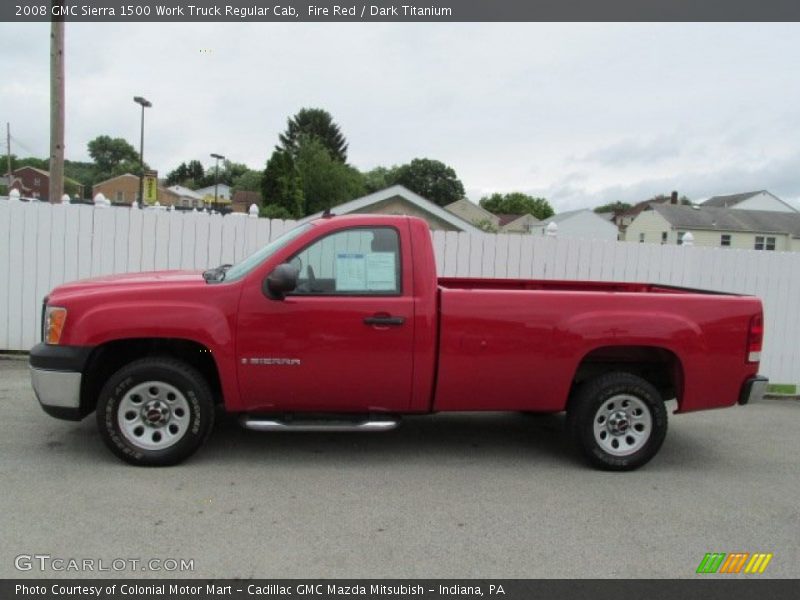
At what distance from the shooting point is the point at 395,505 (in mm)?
4277

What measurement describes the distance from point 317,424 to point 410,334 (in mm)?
970

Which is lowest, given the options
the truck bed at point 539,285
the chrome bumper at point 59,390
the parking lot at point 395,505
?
the parking lot at point 395,505

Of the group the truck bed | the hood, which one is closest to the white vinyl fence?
the truck bed

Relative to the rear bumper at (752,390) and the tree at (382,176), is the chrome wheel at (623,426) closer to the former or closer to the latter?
the rear bumper at (752,390)

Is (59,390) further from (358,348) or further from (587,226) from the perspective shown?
(587,226)

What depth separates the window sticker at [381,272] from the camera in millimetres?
4891

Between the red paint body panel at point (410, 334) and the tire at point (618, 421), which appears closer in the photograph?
the red paint body panel at point (410, 334)

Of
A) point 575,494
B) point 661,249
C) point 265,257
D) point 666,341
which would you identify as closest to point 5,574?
point 265,257

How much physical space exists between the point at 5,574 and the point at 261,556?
1246mm

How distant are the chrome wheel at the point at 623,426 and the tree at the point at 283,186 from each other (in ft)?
134

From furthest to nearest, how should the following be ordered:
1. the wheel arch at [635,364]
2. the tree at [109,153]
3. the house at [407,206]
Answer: the tree at [109,153]
the house at [407,206]
the wheel arch at [635,364]

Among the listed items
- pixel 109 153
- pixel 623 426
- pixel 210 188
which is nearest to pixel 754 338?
pixel 623 426

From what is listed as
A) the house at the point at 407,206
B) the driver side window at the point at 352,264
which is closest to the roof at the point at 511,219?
the house at the point at 407,206
